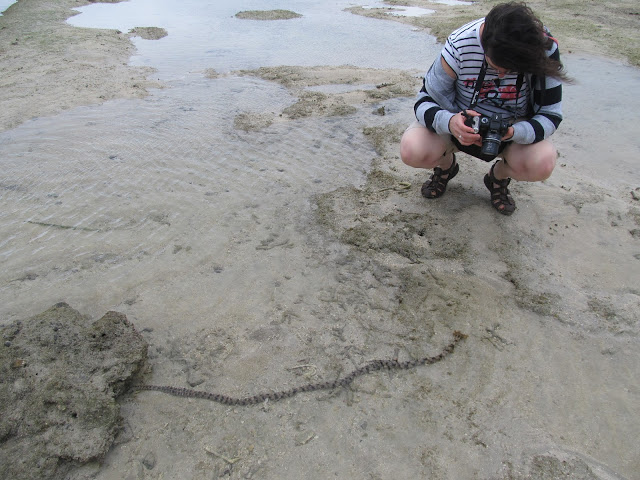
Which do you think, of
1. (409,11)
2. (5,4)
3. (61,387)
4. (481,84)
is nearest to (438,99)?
(481,84)

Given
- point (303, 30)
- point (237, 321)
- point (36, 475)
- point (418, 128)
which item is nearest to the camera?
point (36, 475)

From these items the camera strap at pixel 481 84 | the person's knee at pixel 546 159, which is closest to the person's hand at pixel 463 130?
the camera strap at pixel 481 84

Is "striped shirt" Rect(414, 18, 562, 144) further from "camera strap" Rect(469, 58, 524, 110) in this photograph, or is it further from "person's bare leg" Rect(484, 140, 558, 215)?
"person's bare leg" Rect(484, 140, 558, 215)

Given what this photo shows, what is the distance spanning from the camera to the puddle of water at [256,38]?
267 inches

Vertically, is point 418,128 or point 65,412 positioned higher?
point 418,128

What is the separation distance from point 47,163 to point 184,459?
330 cm

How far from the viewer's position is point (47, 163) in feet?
13.1

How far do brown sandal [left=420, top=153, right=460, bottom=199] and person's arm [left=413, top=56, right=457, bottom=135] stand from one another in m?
0.47

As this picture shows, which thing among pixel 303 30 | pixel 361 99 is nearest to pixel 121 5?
pixel 303 30

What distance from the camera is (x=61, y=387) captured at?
6.26 feet

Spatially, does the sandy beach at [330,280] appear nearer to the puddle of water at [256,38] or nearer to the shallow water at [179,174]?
the shallow water at [179,174]

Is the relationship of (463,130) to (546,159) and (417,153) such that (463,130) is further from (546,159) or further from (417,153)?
(546,159)

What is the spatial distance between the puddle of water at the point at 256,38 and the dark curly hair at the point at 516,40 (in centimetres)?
427

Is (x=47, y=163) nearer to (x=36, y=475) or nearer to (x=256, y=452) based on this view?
(x=36, y=475)
